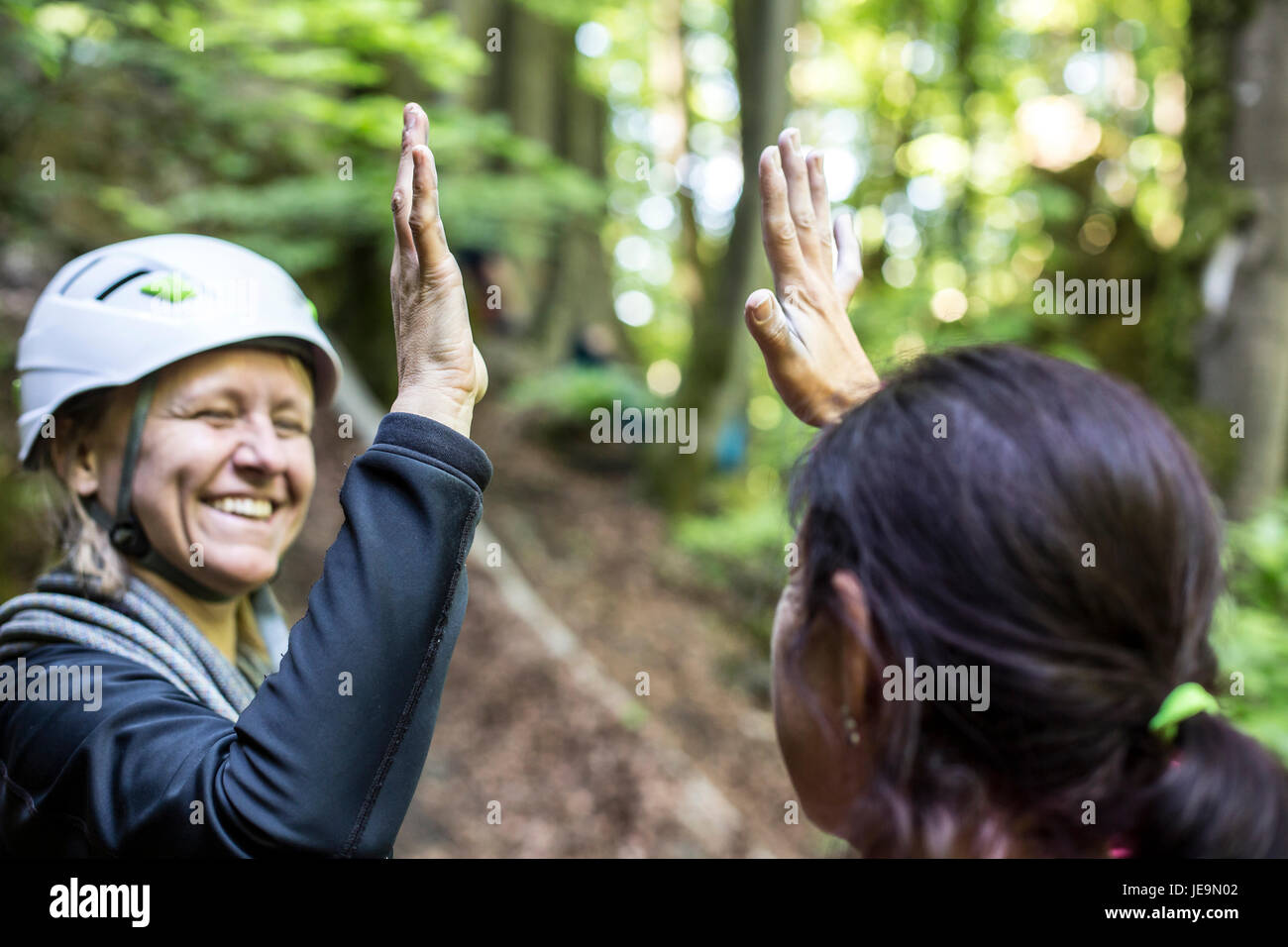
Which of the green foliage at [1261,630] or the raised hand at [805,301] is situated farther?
the green foliage at [1261,630]

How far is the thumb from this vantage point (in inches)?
62.1

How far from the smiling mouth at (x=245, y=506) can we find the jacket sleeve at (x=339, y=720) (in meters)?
0.48

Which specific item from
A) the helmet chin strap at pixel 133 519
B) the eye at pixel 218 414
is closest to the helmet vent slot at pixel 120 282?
the helmet chin strap at pixel 133 519

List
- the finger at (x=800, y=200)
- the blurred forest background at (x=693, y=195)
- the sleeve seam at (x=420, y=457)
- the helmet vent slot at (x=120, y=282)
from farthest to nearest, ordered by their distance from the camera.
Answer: the blurred forest background at (x=693, y=195)
the helmet vent slot at (x=120, y=282)
the finger at (x=800, y=200)
the sleeve seam at (x=420, y=457)

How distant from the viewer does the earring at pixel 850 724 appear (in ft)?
3.95

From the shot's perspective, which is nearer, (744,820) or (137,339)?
(137,339)

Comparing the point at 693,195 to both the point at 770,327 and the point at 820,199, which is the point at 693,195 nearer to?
the point at 820,199

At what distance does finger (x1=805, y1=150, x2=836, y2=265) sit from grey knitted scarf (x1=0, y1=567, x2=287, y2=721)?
4.92 feet

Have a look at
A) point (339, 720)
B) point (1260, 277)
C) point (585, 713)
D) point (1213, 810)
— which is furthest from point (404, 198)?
point (1260, 277)

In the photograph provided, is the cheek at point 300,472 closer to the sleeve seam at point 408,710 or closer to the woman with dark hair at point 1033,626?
the sleeve seam at point 408,710

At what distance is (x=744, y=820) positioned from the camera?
19.4 feet
